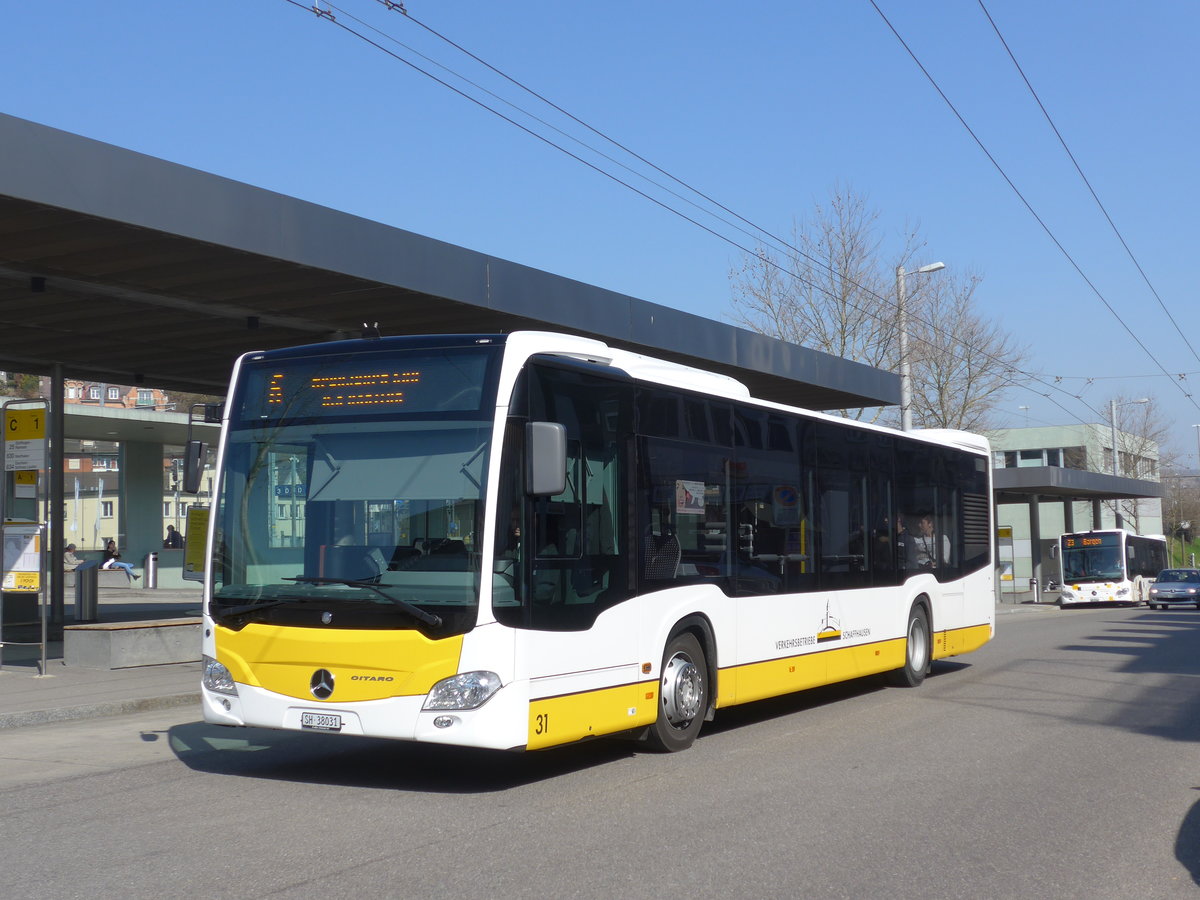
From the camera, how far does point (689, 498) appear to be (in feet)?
33.4

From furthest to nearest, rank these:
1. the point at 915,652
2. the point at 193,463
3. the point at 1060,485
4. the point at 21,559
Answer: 1. the point at 1060,485
2. the point at 21,559
3. the point at 915,652
4. the point at 193,463

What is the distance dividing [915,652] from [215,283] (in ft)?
30.7

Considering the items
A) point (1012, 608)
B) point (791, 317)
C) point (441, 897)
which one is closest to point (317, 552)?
point (441, 897)

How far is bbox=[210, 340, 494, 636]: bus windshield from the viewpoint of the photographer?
7969 millimetres

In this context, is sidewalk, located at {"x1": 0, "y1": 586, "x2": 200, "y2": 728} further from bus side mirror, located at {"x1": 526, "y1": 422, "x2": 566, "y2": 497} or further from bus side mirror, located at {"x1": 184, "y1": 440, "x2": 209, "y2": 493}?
bus side mirror, located at {"x1": 526, "y1": 422, "x2": 566, "y2": 497}

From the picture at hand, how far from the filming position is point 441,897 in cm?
558

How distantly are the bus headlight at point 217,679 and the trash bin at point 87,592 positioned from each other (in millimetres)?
14398

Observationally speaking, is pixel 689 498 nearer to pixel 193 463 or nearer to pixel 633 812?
pixel 633 812

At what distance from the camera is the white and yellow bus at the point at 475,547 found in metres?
7.91

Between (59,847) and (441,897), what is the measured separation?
236cm

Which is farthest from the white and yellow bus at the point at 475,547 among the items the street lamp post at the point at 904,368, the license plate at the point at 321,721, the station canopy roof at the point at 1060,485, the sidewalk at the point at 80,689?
the station canopy roof at the point at 1060,485

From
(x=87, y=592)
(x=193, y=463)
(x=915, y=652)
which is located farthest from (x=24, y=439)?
(x=915, y=652)

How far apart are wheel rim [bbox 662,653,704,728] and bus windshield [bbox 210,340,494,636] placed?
237 centimetres

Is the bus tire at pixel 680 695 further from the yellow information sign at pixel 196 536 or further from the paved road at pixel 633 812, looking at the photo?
the yellow information sign at pixel 196 536
